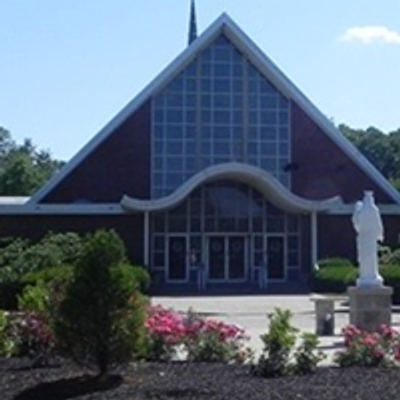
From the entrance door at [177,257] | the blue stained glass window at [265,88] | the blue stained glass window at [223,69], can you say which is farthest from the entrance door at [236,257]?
the blue stained glass window at [223,69]

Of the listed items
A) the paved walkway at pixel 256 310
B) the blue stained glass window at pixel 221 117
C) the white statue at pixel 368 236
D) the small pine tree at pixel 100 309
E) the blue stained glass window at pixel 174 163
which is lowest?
the paved walkway at pixel 256 310

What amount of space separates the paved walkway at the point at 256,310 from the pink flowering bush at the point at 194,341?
123 inches

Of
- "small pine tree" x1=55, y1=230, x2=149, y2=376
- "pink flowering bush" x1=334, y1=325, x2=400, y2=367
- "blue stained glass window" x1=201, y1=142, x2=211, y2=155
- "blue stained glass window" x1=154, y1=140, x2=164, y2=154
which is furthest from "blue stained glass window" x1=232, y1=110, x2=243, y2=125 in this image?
"small pine tree" x1=55, y1=230, x2=149, y2=376

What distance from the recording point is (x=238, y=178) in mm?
41844

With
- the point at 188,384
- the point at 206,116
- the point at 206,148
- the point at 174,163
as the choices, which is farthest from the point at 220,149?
the point at 188,384

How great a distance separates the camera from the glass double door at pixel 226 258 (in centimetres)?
4325

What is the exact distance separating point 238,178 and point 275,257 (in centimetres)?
435

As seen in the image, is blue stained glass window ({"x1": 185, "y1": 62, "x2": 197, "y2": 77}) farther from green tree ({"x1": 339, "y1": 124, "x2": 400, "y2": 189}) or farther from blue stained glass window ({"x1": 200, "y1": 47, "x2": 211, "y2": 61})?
green tree ({"x1": 339, "y1": 124, "x2": 400, "y2": 189})

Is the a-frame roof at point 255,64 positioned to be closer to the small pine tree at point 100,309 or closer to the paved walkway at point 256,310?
the paved walkway at point 256,310

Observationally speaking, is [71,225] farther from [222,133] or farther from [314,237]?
[314,237]

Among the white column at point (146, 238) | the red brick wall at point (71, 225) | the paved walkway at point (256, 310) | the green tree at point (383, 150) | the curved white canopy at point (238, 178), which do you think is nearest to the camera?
the paved walkway at point (256, 310)

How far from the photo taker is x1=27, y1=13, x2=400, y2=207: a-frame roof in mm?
42812

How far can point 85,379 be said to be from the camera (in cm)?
1104

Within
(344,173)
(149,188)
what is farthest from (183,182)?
(344,173)
